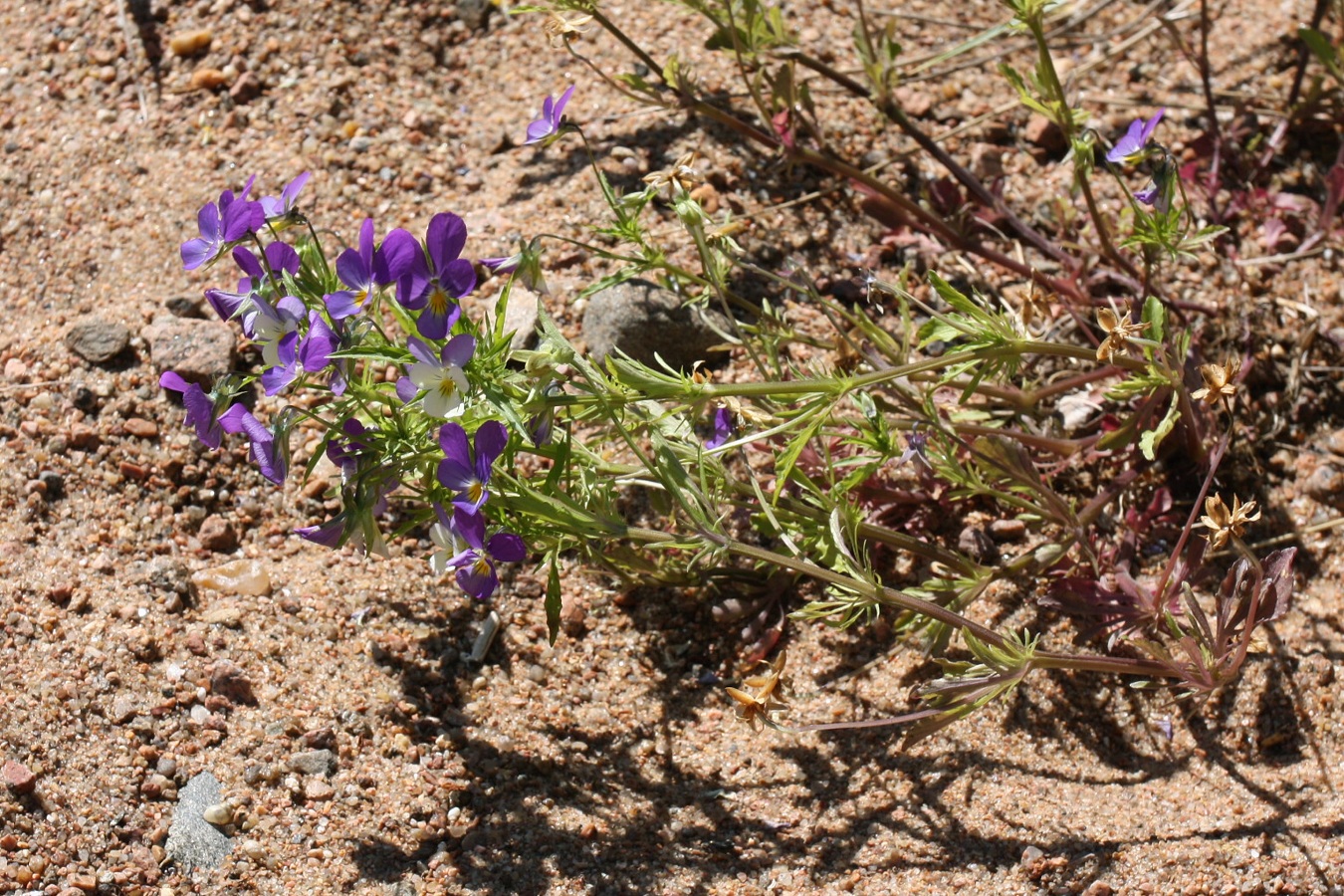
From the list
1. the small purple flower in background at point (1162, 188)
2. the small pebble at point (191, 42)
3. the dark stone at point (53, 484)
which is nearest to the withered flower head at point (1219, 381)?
the small purple flower in background at point (1162, 188)

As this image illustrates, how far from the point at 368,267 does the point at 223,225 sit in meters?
0.33

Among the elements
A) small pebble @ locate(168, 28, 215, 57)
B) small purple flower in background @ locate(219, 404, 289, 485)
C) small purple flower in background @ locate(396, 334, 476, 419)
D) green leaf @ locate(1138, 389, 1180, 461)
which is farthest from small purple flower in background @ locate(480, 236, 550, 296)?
small pebble @ locate(168, 28, 215, 57)

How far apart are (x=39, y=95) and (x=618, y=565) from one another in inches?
93.0

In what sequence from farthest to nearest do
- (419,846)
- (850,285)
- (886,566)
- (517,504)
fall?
(850,285) → (886,566) → (419,846) → (517,504)

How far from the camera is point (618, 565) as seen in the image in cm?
271

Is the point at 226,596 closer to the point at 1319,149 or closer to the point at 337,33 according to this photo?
the point at 337,33

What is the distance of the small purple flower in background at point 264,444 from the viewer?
208 cm

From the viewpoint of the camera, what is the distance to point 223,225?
2.16 meters

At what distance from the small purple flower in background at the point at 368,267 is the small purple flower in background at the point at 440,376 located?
0.13 metres

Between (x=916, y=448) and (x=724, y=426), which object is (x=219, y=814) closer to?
(x=724, y=426)

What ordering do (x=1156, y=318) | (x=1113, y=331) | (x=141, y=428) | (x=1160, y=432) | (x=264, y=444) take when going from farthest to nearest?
(x=141, y=428), (x=1160, y=432), (x=1156, y=318), (x=1113, y=331), (x=264, y=444)

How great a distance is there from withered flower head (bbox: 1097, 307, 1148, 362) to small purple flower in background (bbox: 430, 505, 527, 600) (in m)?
1.06

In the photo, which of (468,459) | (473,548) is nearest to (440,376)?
(468,459)

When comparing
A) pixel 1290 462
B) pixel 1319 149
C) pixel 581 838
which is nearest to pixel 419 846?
pixel 581 838
